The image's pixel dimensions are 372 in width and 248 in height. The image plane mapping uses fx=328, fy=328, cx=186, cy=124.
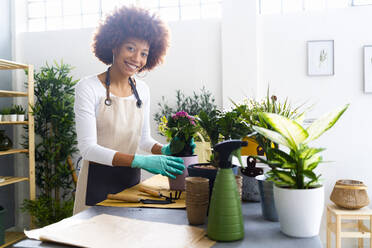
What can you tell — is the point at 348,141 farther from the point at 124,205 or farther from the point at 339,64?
the point at 124,205

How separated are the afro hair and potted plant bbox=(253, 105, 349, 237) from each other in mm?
1285

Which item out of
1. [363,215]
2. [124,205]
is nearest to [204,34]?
[363,215]

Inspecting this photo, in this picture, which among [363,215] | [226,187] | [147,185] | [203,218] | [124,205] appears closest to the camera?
[226,187]

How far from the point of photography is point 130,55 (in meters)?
1.96

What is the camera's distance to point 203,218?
1027mm

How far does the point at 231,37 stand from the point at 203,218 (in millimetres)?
3097

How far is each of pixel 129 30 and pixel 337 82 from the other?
8.79 ft

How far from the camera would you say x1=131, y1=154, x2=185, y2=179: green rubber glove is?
4.74 feet

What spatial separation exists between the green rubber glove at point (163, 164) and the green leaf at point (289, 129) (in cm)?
61

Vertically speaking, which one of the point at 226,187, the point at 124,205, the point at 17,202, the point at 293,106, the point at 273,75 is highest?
the point at 273,75

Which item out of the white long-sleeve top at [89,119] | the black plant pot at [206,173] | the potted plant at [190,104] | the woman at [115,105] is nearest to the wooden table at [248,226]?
the black plant pot at [206,173]

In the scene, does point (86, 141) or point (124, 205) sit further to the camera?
point (86, 141)

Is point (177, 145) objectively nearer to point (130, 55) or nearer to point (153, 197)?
point (153, 197)

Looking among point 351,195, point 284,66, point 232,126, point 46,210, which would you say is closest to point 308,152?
point 232,126
